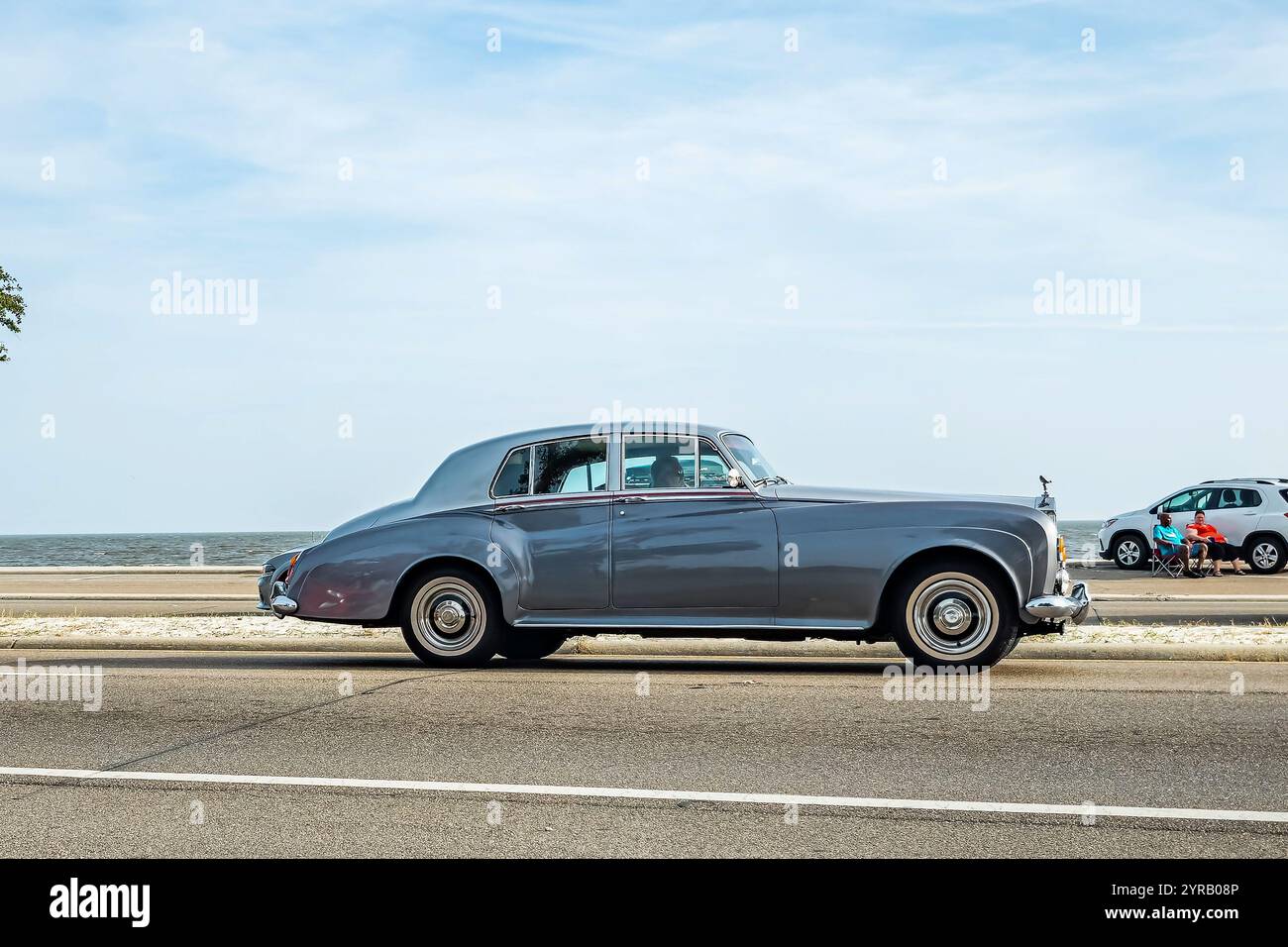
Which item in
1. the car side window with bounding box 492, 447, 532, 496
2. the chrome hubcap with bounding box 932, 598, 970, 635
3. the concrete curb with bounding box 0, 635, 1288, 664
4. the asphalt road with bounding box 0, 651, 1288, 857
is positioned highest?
the car side window with bounding box 492, 447, 532, 496

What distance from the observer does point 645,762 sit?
664 cm

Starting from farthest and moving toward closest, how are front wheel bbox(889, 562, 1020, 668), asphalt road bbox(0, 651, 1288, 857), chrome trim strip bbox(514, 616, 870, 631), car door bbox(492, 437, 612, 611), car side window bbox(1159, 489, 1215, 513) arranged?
car side window bbox(1159, 489, 1215, 513) < car door bbox(492, 437, 612, 611) < chrome trim strip bbox(514, 616, 870, 631) < front wheel bbox(889, 562, 1020, 668) < asphalt road bbox(0, 651, 1288, 857)

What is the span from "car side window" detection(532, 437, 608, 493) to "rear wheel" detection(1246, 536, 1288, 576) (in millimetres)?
19866

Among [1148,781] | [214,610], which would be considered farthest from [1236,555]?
[1148,781]

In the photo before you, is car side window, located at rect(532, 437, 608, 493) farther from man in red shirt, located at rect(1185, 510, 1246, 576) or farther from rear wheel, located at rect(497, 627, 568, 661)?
man in red shirt, located at rect(1185, 510, 1246, 576)

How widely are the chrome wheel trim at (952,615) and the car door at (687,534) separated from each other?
1.04 meters

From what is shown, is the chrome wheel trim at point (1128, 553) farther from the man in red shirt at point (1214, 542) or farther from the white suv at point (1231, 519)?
the man in red shirt at point (1214, 542)

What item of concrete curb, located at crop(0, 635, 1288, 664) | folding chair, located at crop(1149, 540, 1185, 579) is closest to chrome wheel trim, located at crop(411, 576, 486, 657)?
concrete curb, located at crop(0, 635, 1288, 664)

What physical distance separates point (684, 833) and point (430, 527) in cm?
576

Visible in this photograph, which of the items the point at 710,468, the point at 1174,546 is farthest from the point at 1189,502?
the point at 710,468

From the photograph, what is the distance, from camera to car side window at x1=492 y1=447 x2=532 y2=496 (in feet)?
35.2

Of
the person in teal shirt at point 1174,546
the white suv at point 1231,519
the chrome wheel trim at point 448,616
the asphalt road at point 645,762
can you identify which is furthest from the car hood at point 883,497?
the white suv at point 1231,519
